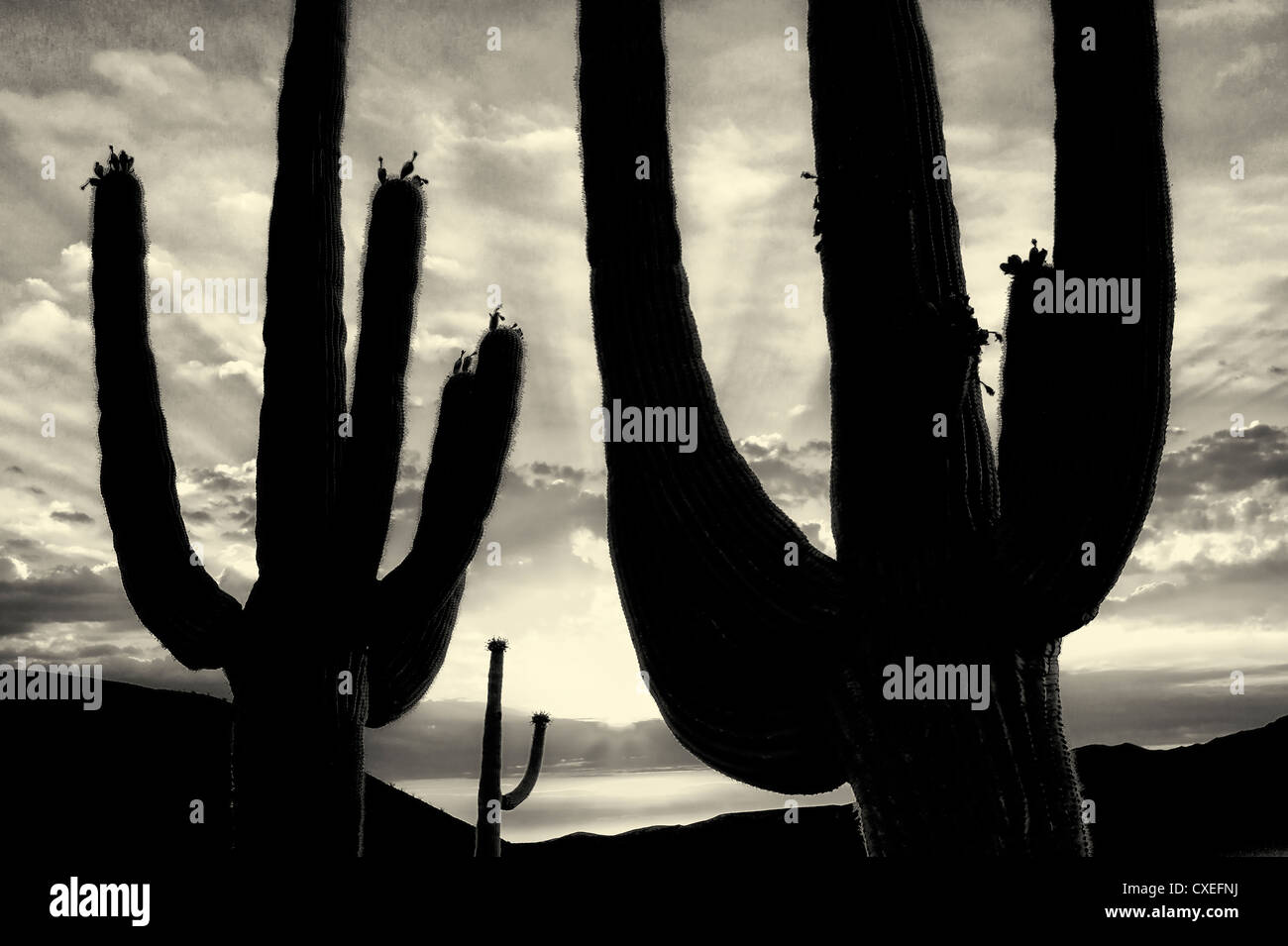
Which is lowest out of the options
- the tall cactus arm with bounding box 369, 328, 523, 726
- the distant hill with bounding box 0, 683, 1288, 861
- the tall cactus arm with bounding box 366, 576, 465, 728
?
the distant hill with bounding box 0, 683, 1288, 861

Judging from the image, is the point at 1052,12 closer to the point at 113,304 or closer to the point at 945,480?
the point at 945,480

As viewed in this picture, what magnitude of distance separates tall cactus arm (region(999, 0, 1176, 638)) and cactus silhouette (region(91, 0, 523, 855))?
365 centimetres

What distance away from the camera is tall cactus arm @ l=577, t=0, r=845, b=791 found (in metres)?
4.75

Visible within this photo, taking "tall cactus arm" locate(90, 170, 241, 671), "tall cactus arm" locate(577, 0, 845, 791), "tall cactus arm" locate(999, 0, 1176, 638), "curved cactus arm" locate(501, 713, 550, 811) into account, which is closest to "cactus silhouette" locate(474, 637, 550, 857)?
"curved cactus arm" locate(501, 713, 550, 811)

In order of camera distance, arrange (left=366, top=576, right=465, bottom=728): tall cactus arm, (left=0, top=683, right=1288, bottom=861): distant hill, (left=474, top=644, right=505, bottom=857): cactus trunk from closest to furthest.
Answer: (left=366, top=576, right=465, bottom=728): tall cactus arm
(left=474, top=644, right=505, bottom=857): cactus trunk
(left=0, top=683, right=1288, bottom=861): distant hill

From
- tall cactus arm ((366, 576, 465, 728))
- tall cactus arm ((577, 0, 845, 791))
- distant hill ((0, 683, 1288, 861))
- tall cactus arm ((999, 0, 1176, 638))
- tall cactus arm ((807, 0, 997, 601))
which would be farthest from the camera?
distant hill ((0, 683, 1288, 861))

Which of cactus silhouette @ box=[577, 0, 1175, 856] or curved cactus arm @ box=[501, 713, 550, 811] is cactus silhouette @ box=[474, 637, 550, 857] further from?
cactus silhouette @ box=[577, 0, 1175, 856]

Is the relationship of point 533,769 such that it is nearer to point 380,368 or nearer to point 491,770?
point 491,770

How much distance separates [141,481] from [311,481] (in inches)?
46.8

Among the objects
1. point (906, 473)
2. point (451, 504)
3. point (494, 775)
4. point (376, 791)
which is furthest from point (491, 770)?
point (906, 473)

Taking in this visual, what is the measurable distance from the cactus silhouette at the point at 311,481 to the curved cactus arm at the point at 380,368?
0.01 meters

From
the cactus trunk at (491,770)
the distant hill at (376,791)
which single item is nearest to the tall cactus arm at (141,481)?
the cactus trunk at (491,770)
